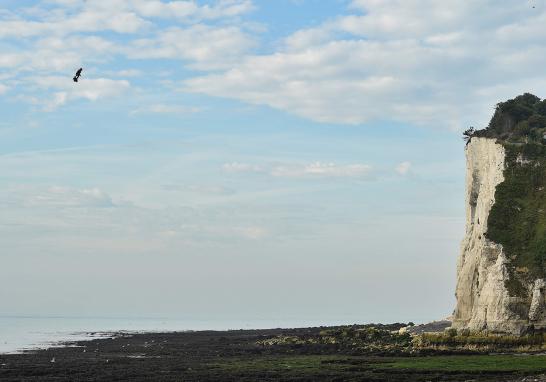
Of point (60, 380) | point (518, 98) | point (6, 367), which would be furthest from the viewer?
point (518, 98)

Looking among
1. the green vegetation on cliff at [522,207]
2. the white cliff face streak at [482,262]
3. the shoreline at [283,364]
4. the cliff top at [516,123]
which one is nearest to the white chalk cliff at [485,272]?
the white cliff face streak at [482,262]

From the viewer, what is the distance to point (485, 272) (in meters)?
70.5

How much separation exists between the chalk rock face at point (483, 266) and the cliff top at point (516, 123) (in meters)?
2.93

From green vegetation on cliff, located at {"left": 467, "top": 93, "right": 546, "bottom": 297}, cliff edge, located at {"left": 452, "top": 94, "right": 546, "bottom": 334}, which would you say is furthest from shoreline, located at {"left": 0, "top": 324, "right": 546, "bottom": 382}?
green vegetation on cliff, located at {"left": 467, "top": 93, "right": 546, "bottom": 297}

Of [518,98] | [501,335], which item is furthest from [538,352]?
[518,98]

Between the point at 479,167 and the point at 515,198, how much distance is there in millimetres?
9461

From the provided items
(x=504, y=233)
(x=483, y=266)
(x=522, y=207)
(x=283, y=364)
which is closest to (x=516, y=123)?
(x=522, y=207)

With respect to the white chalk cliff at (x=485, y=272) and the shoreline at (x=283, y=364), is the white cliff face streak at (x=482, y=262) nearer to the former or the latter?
the white chalk cliff at (x=485, y=272)

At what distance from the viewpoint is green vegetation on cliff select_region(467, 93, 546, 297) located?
6588cm

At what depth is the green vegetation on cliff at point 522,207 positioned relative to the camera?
65875 millimetres

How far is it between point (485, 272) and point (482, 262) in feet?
3.74

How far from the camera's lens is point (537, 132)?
81562 millimetres

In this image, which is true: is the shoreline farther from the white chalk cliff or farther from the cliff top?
the cliff top

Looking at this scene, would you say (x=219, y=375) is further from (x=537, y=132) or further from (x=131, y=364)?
(x=537, y=132)
